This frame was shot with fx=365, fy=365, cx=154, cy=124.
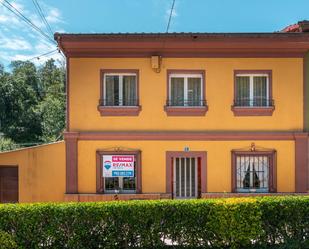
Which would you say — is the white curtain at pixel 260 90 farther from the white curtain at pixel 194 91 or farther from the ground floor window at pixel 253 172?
the white curtain at pixel 194 91

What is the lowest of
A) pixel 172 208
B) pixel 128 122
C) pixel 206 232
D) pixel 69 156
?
pixel 206 232

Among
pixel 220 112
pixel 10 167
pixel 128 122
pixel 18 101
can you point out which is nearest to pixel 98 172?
pixel 128 122

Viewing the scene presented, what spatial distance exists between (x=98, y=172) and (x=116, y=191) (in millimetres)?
884

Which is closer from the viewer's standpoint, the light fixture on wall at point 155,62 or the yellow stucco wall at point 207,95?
the light fixture on wall at point 155,62

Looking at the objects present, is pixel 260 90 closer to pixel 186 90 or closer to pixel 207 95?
pixel 207 95

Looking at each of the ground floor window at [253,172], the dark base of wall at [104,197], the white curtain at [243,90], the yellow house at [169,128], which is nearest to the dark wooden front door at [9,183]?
the yellow house at [169,128]

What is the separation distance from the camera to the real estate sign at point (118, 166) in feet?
40.0

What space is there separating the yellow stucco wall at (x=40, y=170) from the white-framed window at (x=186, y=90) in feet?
13.6

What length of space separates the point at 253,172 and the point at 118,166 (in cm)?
458

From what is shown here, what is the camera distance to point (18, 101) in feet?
124

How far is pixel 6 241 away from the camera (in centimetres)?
781

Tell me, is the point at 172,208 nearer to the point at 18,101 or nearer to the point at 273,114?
the point at 273,114

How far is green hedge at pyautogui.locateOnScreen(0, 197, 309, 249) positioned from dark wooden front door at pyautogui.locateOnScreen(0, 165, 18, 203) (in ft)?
15.0

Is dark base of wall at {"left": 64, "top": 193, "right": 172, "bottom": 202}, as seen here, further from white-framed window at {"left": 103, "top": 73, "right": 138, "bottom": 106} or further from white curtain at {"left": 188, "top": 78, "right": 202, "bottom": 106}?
white curtain at {"left": 188, "top": 78, "right": 202, "bottom": 106}
